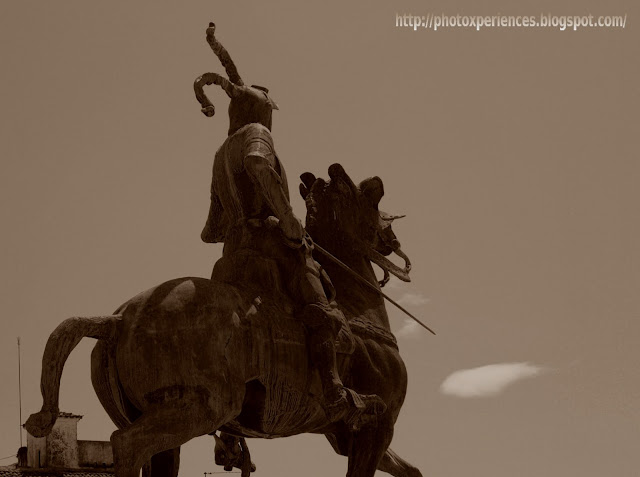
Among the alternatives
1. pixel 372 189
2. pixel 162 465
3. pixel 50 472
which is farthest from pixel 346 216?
pixel 50 472

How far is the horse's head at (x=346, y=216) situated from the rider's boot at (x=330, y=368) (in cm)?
129

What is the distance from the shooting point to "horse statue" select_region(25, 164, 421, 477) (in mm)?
10172

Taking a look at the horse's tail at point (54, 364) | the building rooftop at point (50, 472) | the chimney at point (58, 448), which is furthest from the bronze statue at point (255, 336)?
the chimney at point (58, 448)

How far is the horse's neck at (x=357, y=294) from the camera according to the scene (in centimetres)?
1230

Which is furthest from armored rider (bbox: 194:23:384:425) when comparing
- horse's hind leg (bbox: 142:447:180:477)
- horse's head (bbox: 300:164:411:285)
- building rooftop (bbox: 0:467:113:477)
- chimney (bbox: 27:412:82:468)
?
chimney (bbox: 27:412:82:468)

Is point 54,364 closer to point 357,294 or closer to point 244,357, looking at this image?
point 244,357

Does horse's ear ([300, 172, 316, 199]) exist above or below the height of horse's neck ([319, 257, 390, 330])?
above

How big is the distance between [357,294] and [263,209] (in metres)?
1.33

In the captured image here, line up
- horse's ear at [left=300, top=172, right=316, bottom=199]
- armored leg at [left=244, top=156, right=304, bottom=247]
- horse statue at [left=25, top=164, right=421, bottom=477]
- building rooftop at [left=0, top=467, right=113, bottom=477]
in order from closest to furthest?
1. horse statue at [left=25, top=164, right=421, bottom=477]
2. armored leg at [left=244, top=156, right=304, bottom=247]
3. horse's ear at [left=300, top=172, right=316, bottom=199]
4. building rooftop at [left=0, top=467, right=113, bottom=477]

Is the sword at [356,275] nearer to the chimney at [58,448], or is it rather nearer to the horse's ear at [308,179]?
the horse's ear at [308,179]

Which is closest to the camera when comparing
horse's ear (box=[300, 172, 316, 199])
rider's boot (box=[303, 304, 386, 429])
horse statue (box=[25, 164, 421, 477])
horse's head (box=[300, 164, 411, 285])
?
horse statue (box=[25, 164, 421, 477])

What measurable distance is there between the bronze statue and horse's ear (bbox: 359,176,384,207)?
1cm

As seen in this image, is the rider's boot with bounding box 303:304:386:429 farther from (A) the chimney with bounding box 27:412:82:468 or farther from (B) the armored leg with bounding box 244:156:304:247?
(A) the chimney with bounding box 27:412:82:468

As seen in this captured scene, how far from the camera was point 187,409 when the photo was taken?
1021 centimetres
